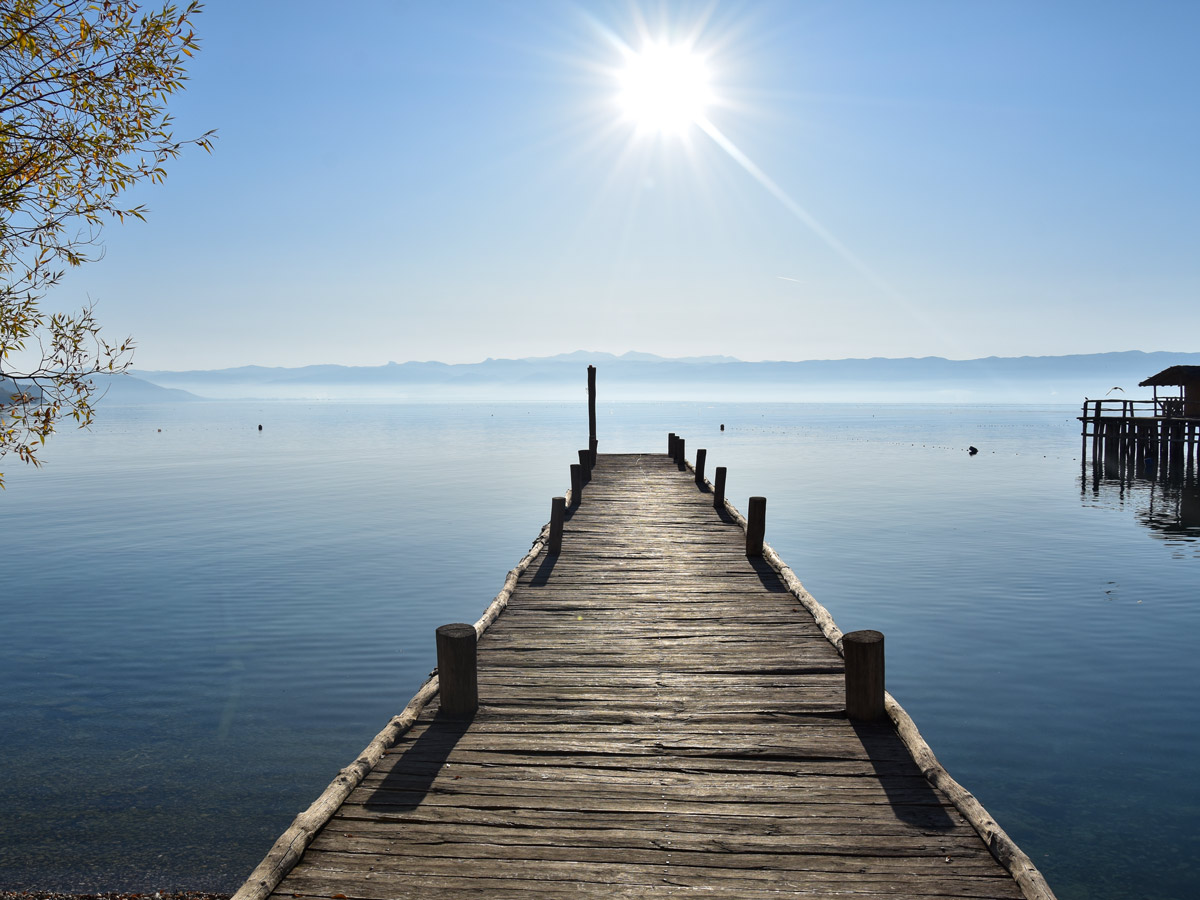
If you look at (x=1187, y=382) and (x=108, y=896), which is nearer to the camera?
(x=108, y=896)

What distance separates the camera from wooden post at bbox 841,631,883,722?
6754 millimetres

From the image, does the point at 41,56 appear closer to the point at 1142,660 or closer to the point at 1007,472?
the point at 1142,660

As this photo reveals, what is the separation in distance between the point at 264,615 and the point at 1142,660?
17.9 m

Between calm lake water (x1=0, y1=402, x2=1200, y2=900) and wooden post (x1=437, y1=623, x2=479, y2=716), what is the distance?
3.46 m

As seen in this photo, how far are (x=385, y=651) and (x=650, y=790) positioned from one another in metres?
10.6

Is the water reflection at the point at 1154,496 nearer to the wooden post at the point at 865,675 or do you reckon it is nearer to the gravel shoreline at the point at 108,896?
the wooden post at the point at 865,675

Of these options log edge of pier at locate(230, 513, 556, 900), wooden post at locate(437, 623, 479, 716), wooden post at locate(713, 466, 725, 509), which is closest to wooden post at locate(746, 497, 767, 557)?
wooden post at locate(713, 466, 725, 509)

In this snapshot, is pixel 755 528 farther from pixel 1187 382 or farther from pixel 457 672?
pixel 1187 382

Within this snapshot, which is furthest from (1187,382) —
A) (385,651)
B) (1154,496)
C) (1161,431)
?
(385,651)

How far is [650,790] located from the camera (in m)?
5.71

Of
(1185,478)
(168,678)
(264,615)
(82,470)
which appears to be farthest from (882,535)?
(82,470)

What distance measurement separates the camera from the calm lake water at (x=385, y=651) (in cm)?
896

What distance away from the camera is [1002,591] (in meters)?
19.5

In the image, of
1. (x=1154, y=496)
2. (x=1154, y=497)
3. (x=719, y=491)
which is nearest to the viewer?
(x=719, y=491)
